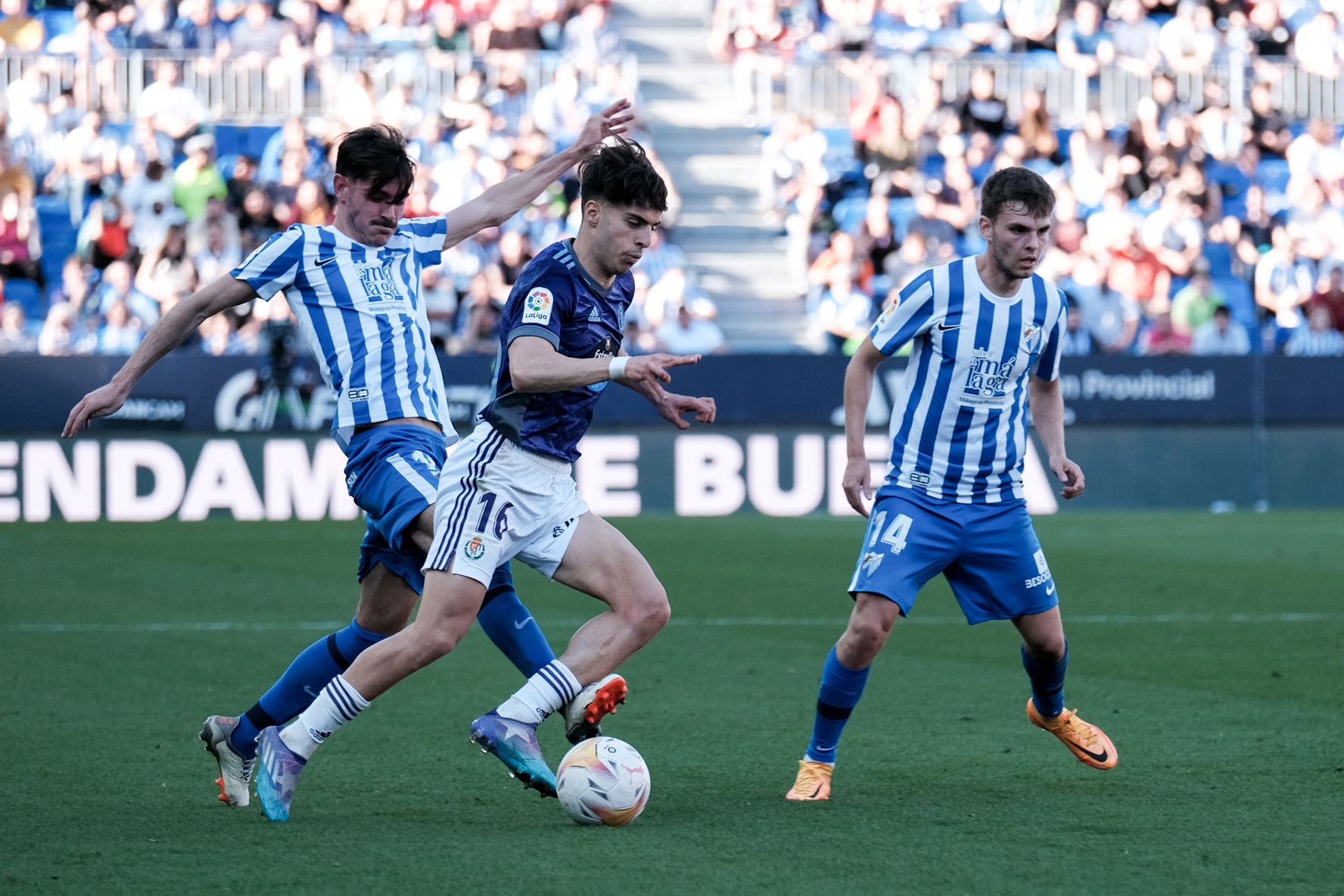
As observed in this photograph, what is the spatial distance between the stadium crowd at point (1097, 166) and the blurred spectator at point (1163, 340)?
2cm

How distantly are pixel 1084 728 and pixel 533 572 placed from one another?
687cm

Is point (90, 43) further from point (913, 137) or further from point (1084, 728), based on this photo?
point (1084, 728)

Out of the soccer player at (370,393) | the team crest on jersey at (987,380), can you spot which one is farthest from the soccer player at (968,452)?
the soccer player at (370,393)

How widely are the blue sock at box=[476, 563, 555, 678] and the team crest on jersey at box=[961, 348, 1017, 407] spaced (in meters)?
1.44

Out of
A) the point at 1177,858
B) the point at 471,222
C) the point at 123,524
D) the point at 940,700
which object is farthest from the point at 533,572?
the point at 1177,858

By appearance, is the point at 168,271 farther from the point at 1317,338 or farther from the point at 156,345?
the point at 156,345

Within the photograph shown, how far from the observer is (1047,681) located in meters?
5.84

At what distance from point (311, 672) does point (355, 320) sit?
40.9 inches

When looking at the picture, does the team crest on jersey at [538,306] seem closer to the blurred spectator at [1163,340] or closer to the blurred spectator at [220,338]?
the blurred spectator at [220,338]

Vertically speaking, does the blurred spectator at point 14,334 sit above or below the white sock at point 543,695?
above

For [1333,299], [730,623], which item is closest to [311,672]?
[730,623]

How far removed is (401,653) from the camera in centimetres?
504

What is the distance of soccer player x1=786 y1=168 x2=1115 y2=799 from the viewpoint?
5.53 meters

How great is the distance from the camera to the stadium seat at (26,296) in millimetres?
17875
